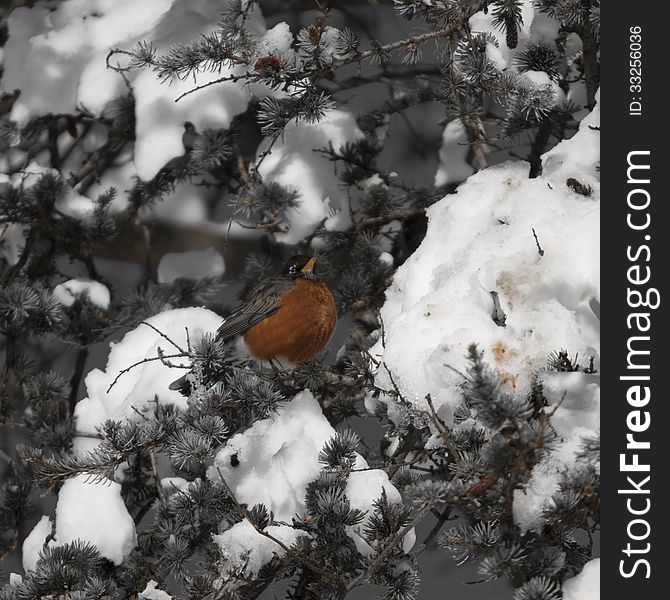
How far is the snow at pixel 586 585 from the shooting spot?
206cm

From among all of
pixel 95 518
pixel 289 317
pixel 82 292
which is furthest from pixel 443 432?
pixel 82 292

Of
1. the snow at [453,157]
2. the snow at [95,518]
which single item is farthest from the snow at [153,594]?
the snow at [453,157]

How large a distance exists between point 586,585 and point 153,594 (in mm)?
1115

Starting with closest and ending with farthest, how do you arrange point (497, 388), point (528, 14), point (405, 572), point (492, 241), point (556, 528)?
1. point (497, 388)
2. point (556, 528)
3. point (405, 572)
4. point (492, 241)
5. point (528, 14)

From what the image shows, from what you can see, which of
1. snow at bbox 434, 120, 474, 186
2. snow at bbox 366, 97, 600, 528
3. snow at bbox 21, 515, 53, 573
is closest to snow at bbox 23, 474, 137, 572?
snow at bbox 21, 515, 53, 573

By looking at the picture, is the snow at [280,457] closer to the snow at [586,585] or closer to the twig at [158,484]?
the twig at [158,484]

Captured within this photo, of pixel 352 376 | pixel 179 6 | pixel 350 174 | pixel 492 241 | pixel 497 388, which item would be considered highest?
pixel 179 6

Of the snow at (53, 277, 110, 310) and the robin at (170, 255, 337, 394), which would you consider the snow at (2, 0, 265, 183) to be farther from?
the robin at (170, 255, 337, 394)

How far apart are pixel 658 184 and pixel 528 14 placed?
841 mm

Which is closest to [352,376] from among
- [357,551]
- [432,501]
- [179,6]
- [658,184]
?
[357,551]

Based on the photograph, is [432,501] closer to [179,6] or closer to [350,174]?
[350,174]

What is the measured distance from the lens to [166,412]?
8.78 feet

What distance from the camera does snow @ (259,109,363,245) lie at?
314 cm

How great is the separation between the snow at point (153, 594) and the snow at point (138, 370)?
58cm
